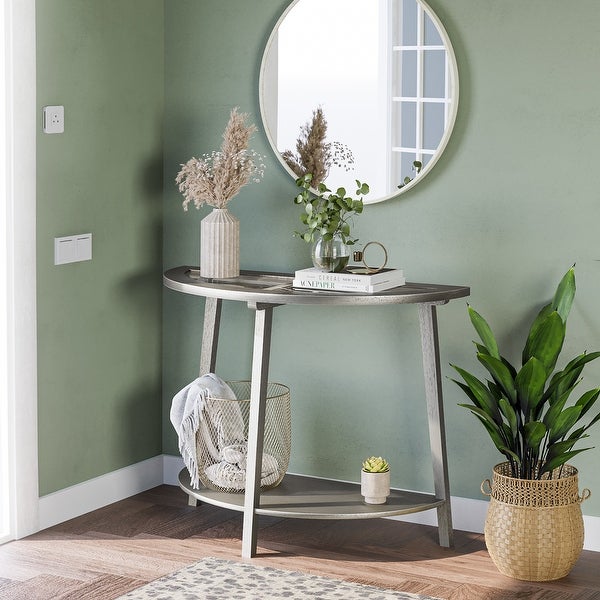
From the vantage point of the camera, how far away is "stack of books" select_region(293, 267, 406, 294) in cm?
346

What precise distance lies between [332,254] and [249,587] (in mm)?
1055

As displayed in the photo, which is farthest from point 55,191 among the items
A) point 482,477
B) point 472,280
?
point 482,477

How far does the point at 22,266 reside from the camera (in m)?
3.65

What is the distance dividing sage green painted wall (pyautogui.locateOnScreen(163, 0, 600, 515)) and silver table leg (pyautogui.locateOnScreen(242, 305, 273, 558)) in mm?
499

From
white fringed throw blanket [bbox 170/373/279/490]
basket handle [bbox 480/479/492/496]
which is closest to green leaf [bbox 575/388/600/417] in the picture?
basket handle [bbox 480/479/492/496]

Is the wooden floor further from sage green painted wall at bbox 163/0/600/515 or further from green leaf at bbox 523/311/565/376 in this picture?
green leaf at bbox 523/311/565/376

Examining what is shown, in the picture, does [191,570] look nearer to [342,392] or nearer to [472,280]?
[342,392]

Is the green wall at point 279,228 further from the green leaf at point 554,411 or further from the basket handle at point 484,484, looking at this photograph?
the green leaf at point 554,411

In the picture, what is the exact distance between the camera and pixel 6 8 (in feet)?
11.6

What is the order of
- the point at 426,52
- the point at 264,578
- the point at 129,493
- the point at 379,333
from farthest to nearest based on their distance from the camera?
1. the point at 129,493
2. the point at 379,333
3. the point at 426,52
4. the point at 264,578

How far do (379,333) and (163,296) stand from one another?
91cm

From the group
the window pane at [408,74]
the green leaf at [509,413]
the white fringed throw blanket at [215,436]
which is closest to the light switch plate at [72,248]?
the white fringed throw blanket at [215,436]

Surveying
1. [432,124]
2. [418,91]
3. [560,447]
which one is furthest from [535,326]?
[418,91]

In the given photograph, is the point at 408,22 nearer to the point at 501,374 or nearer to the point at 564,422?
the point at 501,374
